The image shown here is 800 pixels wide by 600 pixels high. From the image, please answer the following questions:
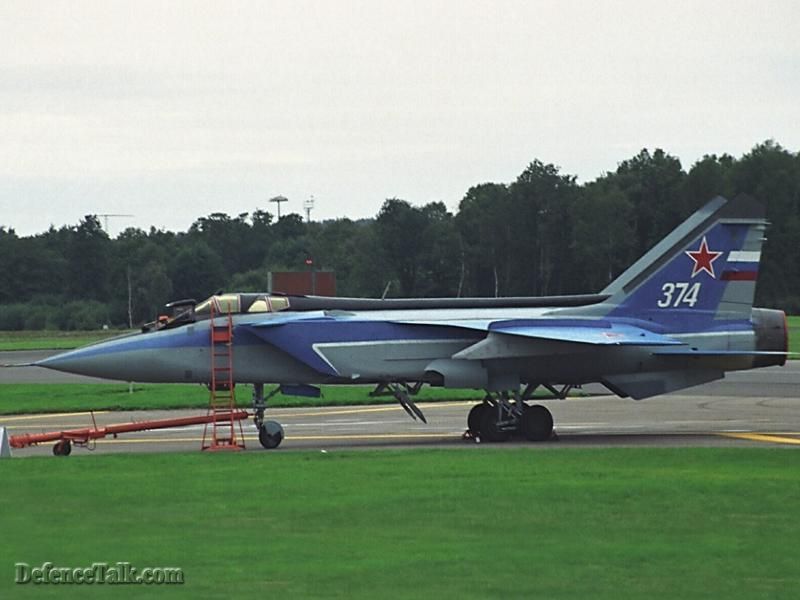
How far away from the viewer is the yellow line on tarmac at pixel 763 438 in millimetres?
21361

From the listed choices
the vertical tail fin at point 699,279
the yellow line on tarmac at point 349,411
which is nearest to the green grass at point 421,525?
the vertical tail fin at point 699,279

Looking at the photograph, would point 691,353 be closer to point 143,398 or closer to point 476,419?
point 476,419

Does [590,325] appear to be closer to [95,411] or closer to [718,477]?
[718,477]

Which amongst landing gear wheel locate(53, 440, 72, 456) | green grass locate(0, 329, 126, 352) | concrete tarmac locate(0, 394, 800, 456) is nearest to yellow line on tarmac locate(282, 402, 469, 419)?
concrete tarmac locate(0, 394, 800, 456)

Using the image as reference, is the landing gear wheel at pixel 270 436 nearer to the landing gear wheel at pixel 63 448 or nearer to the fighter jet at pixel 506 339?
the fighter jet at pixel 506 339

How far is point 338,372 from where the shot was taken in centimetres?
2208

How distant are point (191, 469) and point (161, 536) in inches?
203

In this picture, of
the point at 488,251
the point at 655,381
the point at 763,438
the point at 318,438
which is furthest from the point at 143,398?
the point at 488,251

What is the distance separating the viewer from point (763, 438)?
21906 millimetres

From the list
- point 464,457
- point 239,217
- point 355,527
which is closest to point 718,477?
point 464,457

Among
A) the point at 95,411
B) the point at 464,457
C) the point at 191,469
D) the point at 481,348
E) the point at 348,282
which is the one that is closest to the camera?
the point at 191,469

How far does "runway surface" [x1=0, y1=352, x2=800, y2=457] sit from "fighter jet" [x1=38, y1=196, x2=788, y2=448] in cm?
92

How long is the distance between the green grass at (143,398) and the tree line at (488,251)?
28994 millimetres

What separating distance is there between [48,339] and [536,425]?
5517cm
